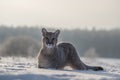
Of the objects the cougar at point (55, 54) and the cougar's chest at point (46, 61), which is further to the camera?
the cougar's chest at point (46, 61)

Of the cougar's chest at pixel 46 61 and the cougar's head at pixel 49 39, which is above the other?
the cougar's head at pixel 49 39

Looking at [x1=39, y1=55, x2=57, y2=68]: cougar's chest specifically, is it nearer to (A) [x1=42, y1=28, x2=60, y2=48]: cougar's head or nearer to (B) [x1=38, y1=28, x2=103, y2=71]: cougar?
(B) [x1=38, y1=28, x2=103, y2=71]: cougar

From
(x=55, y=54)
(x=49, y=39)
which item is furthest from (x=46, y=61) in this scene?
(x=49, y=39)

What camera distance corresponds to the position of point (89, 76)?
15.4 metres

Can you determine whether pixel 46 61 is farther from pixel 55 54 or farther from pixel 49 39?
pixel 49 39

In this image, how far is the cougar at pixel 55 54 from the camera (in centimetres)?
1802

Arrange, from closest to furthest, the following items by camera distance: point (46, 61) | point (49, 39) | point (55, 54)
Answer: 1. point (49, 39)
2. point (46, 61)
3. point (55, 54)

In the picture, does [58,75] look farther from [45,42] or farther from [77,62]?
[77,62]

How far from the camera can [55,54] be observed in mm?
18562

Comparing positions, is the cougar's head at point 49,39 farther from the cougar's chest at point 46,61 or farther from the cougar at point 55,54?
the cougar's chest at point 46,61

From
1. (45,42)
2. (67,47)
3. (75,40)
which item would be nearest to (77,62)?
(67,47)

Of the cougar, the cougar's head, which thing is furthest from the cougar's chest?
the cougar's head

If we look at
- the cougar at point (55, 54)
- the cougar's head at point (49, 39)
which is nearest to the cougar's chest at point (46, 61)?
the cougar at point (55, 54)

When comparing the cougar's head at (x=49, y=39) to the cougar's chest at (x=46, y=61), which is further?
the cougar's chest at (x=46, y=61)
